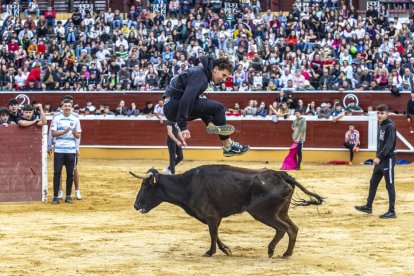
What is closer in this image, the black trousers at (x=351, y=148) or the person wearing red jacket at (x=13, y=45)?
the black trousers at (x=351, y=148)

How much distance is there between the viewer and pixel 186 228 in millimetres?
12250

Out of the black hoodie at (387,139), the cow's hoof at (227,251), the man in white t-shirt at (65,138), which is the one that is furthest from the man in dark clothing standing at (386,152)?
the man in white t-shirt at (65,138)

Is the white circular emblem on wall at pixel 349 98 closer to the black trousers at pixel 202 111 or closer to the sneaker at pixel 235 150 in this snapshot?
the sneaker at pixel 235 150

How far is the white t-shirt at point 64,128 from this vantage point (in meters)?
14.2

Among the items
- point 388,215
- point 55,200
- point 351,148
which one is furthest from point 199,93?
point 351,148

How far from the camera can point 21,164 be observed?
48.0 ft

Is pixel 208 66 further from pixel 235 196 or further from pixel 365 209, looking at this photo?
pixel 365 209

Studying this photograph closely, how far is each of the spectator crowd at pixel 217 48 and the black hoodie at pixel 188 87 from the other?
48.5ft

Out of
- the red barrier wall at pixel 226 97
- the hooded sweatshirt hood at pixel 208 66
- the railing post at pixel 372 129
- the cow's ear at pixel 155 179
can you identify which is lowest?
the railing post at pixel 372 129

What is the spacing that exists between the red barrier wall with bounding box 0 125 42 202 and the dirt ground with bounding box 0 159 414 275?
27 centimetres

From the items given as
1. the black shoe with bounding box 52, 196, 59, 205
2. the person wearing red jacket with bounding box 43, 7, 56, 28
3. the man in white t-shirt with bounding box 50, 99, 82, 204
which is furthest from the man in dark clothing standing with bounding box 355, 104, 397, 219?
the person wearing red jacket with bounding box 43, 7, 56, 28

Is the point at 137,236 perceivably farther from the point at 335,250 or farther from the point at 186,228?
the point at 335,250

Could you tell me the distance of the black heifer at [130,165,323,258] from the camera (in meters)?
9.76

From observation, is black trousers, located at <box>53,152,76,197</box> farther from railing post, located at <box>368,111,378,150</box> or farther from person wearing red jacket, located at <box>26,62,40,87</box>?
person wearing red jacket, located at <box>26,62,40,87</box>
